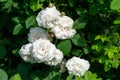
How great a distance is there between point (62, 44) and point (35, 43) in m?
0.26

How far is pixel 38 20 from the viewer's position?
2.81 m

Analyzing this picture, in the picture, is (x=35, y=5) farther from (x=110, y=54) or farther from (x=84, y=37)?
(x=110, y=54)

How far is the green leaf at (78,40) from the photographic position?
2957 millimetres

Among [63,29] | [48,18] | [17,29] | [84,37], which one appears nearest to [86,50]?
[84,37]

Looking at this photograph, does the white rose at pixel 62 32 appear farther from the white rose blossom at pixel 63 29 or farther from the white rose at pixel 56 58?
the white rose at pixel 56 58

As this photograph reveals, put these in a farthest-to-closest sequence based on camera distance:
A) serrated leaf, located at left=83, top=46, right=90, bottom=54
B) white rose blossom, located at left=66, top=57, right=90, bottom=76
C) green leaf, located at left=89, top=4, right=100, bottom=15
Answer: serrated leaf, located at left=83, top=46, right=90, bottom=54 → green leaf, located at left=89, top=4, right=100, bottom=15 → white rose blossom, located at left=66, top=57, right=90, bottom=76

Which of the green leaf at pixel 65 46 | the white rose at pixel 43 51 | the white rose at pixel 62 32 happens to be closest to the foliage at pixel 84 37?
the green leaf at pixel 65 46

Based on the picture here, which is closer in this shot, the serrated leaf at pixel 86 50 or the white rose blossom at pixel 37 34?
the white rose blossom at pixel 37 34

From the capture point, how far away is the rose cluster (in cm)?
271

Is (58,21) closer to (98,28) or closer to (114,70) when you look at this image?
(98,28)

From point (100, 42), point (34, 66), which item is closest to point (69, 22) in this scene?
point (100, 42)

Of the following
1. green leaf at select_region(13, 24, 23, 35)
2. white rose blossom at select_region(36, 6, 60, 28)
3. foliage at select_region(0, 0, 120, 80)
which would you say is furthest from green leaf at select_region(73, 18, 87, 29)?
green leaf at select_region(13, 24, 23, 35)

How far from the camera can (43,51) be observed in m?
2.70

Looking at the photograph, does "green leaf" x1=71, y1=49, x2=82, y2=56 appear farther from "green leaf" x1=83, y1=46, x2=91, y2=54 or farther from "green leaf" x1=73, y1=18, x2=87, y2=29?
"green leaf" x1=73, y1=18, x2=87, y2=29
